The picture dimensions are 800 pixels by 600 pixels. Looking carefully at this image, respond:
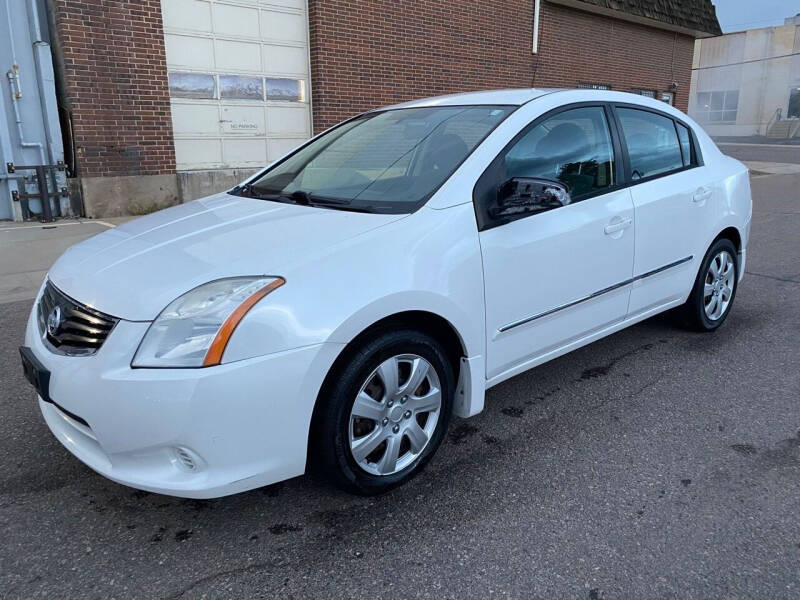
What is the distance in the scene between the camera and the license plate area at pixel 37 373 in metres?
2.49

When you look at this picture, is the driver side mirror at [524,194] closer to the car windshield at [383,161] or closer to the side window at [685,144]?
the car windshield at [383,161]

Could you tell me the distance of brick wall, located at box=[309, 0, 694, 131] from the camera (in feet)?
37.3

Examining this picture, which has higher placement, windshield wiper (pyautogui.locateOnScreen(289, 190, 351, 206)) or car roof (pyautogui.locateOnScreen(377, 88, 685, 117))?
car roof (pyautogui.locateOnScreen(377, 88, 685, 117))

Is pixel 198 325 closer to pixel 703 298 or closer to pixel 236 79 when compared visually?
pixel 703 298

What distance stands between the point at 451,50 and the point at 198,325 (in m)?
12.3

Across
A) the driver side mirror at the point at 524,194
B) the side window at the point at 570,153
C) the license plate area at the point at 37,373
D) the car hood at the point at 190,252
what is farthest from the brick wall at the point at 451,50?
the license plate area at the point at 37,373

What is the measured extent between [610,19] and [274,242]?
1712cm

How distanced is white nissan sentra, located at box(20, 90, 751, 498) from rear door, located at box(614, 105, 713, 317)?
0.02 meters

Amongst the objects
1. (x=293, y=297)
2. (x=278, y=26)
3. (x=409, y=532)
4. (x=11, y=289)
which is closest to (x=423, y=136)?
(x=293, y=297)

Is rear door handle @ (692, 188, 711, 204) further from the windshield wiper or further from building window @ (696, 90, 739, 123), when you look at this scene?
building window @ (696, 90, 739, 123)

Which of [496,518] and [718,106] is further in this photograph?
[718,106]

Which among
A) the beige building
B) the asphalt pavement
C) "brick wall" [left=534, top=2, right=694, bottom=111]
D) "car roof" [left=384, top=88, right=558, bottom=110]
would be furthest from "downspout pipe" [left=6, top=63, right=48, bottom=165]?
the beige building

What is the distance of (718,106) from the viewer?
52.0 m

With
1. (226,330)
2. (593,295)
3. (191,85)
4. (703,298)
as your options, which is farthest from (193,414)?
(191,85)
